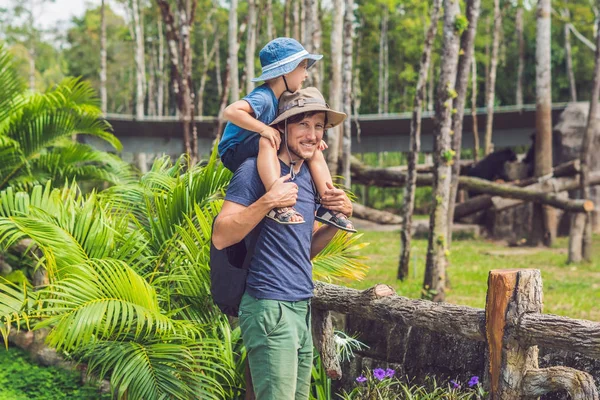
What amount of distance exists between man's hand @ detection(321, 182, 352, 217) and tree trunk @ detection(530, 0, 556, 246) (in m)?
14.1

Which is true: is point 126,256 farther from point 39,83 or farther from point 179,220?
point 39,83

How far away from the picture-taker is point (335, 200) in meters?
3.33

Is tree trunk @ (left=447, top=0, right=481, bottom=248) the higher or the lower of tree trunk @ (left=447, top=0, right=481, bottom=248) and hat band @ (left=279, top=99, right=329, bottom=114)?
the higher

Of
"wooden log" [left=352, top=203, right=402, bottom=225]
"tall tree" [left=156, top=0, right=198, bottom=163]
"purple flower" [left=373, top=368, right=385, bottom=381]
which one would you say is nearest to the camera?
"purple flower" [left=373, top=368, right=385, bottom=381]

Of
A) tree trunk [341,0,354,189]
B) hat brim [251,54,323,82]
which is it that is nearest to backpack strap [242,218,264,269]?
hat brim [251,54,323,82]

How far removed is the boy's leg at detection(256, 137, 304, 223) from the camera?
9.97 feet

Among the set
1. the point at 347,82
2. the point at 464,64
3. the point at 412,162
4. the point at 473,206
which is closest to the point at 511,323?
the point at 464,64

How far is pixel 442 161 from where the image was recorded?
9.12 m

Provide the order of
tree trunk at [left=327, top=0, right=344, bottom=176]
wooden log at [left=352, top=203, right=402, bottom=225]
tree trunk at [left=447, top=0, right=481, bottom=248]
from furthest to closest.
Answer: wooden log at [left=352, top=203, right=402, bottom=225], tree trunk at [left=327, top=0, right=344, bottom=176], tree trunk at [left=447, top=0, right=481, bottom=248]

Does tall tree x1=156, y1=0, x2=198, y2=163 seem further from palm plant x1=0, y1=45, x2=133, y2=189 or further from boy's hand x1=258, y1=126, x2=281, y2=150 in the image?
boy's hand x1=258, y1=126, x2=281, y2=150

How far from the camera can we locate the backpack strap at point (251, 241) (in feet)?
10.4

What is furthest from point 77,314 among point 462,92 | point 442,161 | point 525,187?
point 525,187

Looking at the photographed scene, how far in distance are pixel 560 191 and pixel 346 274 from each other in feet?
40.7

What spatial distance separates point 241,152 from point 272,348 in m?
0.87
